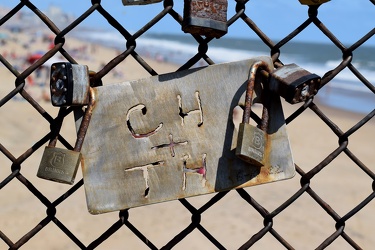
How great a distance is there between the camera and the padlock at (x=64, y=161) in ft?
3.01

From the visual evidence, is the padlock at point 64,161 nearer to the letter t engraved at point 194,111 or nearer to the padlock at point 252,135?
the letter t engraved at point 194,111

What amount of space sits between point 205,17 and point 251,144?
24 cm

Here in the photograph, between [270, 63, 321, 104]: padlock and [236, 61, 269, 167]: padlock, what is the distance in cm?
3

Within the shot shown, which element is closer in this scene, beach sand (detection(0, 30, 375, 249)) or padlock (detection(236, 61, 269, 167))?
padlock (detection(236, 61, 269, 167))

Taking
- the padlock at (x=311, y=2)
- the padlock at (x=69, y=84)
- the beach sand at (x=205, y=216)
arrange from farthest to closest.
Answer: the beach sand at (x=205, y=216), the padlock at (x=311, y=2), the padlock at (x=69, y=84)

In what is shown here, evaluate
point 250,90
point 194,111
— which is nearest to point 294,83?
point 250,90

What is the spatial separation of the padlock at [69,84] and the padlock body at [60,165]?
9 cm

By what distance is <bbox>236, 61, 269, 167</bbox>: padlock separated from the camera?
937mm

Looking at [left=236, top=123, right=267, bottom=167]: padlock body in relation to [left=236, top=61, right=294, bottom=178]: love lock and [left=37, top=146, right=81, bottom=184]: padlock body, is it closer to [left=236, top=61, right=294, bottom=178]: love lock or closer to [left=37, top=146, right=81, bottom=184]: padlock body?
[left=236, top=61, right=294, bottom=178]: love lock

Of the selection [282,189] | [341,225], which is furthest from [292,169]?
[282,189]

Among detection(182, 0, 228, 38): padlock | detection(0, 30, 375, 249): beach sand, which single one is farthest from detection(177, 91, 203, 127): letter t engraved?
detection(0, 30, 375, 249): beach sand

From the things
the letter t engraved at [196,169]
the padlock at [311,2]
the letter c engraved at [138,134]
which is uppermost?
the padlock at [311,2]

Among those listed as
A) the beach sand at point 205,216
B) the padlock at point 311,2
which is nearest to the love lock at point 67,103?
the padlock at point 311,2

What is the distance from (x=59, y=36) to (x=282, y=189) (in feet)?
18.0
